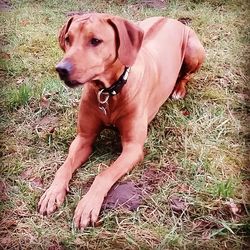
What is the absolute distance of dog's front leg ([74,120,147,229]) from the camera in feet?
Result: 8.63

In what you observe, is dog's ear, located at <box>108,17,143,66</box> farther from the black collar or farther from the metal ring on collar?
the metal ring on collar

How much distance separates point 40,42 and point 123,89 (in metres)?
2.02

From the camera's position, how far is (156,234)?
2.55 m

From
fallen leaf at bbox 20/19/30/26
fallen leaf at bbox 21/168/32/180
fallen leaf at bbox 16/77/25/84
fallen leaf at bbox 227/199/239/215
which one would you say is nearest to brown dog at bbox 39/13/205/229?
fallen leaf at bbox 21/168/32/180

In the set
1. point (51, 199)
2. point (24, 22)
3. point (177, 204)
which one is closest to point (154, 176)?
point (177, 204)

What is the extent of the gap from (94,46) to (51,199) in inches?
35.0

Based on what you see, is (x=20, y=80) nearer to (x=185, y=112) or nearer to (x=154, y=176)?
A: (x=185, y=112)

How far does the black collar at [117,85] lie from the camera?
9.78ft

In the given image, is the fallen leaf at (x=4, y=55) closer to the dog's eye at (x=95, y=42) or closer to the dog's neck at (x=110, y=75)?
the dog's neck at (x=110, y=75)

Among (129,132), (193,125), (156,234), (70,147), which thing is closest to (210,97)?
(193,125)

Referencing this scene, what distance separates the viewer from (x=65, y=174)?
2.93m

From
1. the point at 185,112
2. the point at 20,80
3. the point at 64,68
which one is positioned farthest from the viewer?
the point at 20,80

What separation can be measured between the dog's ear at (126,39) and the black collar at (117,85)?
0.15m

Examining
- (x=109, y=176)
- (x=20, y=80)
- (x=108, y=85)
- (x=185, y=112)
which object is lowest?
(x=20, y=80)
